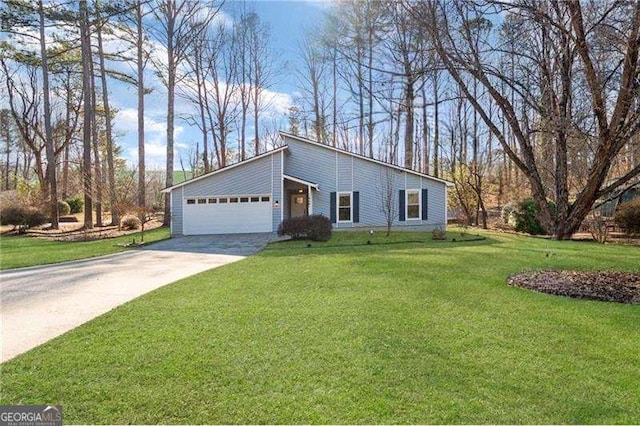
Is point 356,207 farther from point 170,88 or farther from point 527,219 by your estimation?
point 170,88

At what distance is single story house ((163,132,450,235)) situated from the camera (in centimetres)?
1773

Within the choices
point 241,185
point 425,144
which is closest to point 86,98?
point 241,185

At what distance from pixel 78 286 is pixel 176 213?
37.9ft

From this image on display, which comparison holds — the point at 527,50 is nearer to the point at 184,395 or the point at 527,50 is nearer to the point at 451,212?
the point at 184,395

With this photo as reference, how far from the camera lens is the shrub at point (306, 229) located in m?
13.9

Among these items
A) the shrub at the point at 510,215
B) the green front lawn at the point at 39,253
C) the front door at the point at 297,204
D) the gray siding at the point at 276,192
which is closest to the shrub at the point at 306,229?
the gray siding at the point at 276,192

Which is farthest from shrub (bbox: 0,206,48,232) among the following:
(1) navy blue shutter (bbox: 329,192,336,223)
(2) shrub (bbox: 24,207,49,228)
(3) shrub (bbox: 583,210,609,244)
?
(3) shrub (bbox: 583,210,609,244)

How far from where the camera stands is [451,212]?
2452 centimetres

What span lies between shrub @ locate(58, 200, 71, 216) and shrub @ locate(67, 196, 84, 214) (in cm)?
135

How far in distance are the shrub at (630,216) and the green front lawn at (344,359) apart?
13912mm

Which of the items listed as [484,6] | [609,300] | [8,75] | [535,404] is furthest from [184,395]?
[8,75]

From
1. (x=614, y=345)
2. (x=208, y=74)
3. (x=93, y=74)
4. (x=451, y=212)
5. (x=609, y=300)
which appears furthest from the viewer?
(x=208, y=74)

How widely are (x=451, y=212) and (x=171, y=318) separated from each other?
22.5 m

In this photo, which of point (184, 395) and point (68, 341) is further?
point (68, 341)
